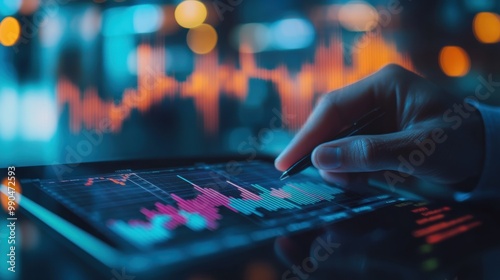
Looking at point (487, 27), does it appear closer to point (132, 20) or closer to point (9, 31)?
point (132, 20)

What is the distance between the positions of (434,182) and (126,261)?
0.57 m

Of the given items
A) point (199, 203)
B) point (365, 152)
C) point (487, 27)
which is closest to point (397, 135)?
point (365, 152)

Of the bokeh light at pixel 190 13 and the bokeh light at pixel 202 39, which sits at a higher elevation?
the bokeh light at pixel 190 13

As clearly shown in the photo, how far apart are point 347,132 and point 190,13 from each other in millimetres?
449

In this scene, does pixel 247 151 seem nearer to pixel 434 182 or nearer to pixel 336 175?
pixel 336 175

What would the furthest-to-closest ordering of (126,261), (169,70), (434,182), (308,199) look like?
(169,70) → (434,182) → (308,199) → (126,261)

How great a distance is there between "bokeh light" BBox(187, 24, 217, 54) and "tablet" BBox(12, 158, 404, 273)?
0.37m

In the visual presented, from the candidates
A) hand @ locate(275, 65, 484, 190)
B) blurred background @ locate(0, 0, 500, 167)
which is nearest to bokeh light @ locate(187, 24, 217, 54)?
blurred background @ locate(0, 0, 500, 167)

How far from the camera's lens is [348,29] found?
1.00 meters

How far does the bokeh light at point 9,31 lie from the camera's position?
47cm

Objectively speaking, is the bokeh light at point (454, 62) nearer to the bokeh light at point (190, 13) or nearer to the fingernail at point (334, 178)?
the fingernail at point (334, 178)

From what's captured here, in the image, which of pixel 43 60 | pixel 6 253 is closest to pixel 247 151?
pixel 43 60

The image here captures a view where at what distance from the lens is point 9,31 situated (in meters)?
0.48

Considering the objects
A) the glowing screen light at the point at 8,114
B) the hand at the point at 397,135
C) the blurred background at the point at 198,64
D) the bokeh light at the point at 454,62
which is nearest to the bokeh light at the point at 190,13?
the blurred background at the point at 198,64
